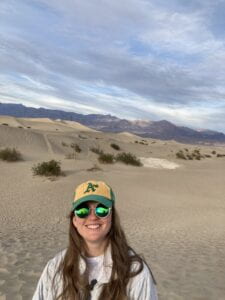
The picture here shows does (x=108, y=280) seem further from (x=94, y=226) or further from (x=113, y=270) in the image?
(x=94, y=226)

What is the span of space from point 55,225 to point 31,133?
27572mm

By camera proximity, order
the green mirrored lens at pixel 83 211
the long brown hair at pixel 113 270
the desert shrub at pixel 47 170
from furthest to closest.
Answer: the desert shrub at pixel 47 170 → the green mirrored lens at pixel 83 211 → the long brown hair at pixel 113 270

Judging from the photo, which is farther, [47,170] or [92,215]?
[47,170]

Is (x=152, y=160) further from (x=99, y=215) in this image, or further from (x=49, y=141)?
(x=99, y=215)

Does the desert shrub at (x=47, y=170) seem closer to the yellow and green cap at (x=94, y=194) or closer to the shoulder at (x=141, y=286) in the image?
the yellow and green cap at (x=94, y=194)

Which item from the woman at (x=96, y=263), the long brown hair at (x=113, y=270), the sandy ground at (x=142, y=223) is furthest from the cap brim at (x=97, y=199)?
the sandy ground at (x=142, y=223)

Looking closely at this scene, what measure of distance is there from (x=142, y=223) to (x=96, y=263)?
916 cm

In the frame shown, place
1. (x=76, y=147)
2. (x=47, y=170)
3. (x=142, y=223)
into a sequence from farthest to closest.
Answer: (x=76, y=147) → (x=47, y=170) → (x=142, y=223)

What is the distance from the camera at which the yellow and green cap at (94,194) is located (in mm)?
2443

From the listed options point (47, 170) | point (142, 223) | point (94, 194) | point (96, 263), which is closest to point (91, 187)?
point (94, 194)

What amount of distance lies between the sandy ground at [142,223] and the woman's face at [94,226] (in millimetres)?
3217

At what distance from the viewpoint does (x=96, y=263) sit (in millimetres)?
2498

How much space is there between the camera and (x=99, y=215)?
249 cm

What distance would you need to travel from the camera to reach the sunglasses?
248 cm
